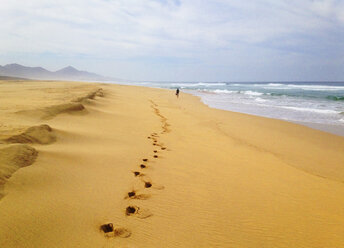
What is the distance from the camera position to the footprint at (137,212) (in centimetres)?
287

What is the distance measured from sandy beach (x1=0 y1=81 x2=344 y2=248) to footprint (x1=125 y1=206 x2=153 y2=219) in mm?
14

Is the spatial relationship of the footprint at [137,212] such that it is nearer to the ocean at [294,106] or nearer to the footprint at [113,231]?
the footprint at [113,231]

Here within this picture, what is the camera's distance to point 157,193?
138 inches

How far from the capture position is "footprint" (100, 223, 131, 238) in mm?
2434

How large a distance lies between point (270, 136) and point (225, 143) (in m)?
2.36

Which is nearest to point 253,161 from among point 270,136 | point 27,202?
point 270,136

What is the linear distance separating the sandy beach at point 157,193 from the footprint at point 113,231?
0.04 ft

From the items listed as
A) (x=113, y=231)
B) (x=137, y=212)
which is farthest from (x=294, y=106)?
(x=113, y=231)

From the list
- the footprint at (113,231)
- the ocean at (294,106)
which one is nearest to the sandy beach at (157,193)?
the footprint at (113,231)

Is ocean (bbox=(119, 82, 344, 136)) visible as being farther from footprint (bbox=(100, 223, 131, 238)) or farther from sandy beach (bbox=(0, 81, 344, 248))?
footprint (bbox=(100, 223, 131, 238))

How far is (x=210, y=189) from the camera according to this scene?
3.83 m

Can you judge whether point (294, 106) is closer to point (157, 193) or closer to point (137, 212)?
point (157, 193)

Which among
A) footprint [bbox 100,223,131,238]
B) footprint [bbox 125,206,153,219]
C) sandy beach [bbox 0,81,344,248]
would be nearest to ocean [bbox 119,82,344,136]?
sandy beach [bbox 0,81,344,248]

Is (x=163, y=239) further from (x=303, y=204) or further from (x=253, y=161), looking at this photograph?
(x=253, y=161)
